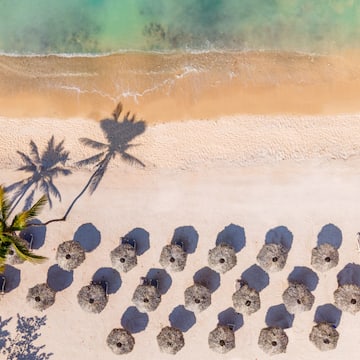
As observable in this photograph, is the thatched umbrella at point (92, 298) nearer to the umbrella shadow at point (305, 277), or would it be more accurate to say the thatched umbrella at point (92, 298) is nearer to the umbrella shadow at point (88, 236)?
the umbrella shadow at point (88, 236)

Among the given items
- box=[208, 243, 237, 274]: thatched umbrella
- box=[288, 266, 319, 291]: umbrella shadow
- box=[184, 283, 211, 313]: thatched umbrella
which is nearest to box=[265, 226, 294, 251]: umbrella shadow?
box=[288, 266, 319, 291]: umbrella shadow

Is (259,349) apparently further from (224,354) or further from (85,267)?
(85,267)

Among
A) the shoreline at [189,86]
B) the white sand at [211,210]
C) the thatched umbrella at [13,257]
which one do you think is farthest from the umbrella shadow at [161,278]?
the shoreline at [189,86]

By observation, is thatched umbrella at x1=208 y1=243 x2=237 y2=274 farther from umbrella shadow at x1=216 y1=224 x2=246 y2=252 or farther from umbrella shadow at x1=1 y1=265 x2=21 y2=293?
umbrella shadow at x1=1 y1=265 x2=21 y2=293

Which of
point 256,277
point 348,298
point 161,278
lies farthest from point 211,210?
point 348,298

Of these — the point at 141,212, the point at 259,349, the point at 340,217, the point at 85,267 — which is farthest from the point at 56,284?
the point at 340,217

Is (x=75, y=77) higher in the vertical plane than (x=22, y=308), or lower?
higher
